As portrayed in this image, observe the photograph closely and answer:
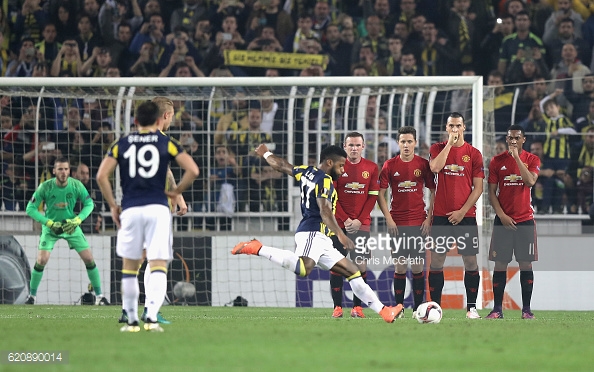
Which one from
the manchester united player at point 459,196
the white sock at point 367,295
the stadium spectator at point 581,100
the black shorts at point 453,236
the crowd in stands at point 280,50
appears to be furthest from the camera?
the stadium spectator at point 581,100

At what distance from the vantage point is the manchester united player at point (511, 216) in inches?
436

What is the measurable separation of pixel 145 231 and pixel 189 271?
6453 mm

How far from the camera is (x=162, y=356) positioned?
20.5ft

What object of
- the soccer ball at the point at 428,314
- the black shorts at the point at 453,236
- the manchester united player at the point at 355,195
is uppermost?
the manchester united player at the point at 355,195

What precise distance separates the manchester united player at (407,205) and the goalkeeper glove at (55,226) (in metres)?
4.41

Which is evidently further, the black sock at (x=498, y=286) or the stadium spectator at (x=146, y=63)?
the stadium spectator at (x=146, y=63)

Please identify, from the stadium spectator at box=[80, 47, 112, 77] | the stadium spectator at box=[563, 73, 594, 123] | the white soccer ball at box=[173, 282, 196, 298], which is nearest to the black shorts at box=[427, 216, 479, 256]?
the white soccer ball at box=[173, 282, 196, 298]

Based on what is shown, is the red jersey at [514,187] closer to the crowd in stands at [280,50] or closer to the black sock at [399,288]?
the black sock at [399,288]

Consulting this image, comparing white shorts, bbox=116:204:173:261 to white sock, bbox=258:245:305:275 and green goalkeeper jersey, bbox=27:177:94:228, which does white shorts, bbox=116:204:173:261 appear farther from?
green goalkeeper jersey, bbox=27:177:94:228

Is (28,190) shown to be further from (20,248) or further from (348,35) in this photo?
(348,35)

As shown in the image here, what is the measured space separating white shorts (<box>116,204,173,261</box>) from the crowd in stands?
7.02 meters

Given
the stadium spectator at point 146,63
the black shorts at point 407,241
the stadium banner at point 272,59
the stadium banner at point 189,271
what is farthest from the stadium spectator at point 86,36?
the black shorts at point 407,241

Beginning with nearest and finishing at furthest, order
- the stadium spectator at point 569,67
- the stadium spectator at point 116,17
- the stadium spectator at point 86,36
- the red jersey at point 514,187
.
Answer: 1. the red jersey at point 514,187
2. the stadium spectator at point 569,67
3. the stadium spectator at point 86,36
4. the stadium spectator at point 116,17

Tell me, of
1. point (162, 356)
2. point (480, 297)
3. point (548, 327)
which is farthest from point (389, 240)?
point (162, 356)
